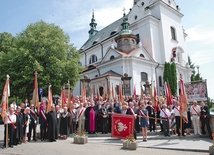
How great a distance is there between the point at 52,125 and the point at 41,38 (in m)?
15.0

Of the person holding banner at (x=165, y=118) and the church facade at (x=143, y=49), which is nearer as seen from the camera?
the person holding banner at (x=165, y=118)

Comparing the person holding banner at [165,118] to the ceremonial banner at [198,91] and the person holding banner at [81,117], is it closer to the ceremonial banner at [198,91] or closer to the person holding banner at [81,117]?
the ceremonial banner at [198,91]

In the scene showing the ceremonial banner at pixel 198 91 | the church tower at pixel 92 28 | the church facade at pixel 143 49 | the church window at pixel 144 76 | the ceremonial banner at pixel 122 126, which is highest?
the church tower at pixel 92 28

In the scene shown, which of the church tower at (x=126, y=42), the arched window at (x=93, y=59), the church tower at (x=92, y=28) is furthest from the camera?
the church tower at (x=92, y=28)

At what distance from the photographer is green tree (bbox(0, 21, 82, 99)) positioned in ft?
72.7

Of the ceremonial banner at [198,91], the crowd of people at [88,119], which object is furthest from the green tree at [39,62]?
the ceremonial banner at [198,91]

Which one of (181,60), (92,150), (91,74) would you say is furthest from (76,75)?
(181,60)

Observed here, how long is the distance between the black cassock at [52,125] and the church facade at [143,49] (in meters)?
17.5

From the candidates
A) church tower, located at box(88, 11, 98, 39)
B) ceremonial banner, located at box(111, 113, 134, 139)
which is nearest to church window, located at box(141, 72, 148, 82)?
ceremonial banner, located at box(111, 113, 134, 139)

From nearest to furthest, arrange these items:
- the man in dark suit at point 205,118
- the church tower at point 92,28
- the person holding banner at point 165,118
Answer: the man in dark suit at point 205,118, the person holding banner at point 165,118, the church tower at point 92,28

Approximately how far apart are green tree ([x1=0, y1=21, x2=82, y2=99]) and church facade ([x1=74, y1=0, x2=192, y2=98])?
5944mm

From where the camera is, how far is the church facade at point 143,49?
100ft

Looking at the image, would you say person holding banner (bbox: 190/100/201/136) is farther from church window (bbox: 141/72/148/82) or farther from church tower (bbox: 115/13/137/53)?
church tower (bbox: 115/13/137/53)

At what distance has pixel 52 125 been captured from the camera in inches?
420
